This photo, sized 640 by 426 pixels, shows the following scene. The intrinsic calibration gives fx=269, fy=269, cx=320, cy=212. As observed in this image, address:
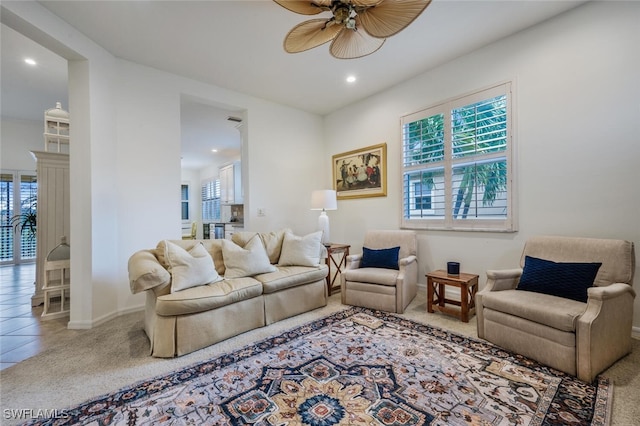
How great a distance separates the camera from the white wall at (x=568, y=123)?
232 cm

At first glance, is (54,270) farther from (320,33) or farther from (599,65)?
(599,65)

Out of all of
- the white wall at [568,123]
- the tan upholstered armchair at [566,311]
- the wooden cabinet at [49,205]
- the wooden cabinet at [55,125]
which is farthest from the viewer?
the wooden cabinet at [55,125]

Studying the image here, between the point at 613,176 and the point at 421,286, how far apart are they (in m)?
2.27

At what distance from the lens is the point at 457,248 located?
338 centimetres

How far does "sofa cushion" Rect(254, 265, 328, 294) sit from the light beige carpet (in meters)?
0.39

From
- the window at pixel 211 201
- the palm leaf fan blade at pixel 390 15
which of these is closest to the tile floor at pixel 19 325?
the palm leaf fan blade at pixel 390 15

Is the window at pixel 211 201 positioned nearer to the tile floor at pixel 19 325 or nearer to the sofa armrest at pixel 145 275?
the tile floor at pixel 19 325

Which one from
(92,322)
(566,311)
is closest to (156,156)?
(92,322)

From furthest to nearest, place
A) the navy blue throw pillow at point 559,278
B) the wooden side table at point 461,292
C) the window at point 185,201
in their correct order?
the window at point 185,201 < the wooden side table at point 461,292 < the navy blue throw pillow at point 559,278

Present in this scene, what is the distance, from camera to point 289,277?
9.66ft

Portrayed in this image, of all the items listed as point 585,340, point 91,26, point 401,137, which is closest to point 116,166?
point 91,26

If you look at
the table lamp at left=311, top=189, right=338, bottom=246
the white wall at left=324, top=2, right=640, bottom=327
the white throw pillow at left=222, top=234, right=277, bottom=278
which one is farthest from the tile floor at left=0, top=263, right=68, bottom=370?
the white wall at left=324, top=2, right=640, bottom=327

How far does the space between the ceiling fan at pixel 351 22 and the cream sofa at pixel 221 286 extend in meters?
2.07

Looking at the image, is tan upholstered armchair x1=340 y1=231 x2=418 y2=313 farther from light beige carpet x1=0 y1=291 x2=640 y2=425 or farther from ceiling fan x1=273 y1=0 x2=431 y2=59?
ceiling fan x1=273 y1=0 x2=431 y2=59
